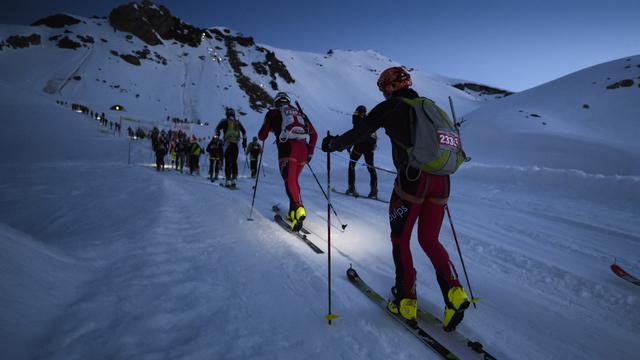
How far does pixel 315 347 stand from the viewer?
239cm

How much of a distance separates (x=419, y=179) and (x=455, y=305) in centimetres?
107

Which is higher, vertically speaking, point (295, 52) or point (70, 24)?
point (295, 52)

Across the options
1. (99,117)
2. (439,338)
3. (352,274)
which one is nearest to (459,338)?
(439,338)

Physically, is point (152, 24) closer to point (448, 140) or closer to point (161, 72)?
point (161, 72)

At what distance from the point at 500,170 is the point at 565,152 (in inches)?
504

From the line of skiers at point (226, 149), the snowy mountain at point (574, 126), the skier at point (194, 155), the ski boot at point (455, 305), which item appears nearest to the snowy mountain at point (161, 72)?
the line of skiers at point (226, 149)

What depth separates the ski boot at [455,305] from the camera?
256cm

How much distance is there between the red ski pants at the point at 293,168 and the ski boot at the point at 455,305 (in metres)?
3.26

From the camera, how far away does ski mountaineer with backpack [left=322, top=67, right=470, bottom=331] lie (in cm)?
266

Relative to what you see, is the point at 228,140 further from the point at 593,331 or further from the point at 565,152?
the point at 565,152

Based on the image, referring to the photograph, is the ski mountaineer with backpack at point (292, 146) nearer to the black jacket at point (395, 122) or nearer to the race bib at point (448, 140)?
the black jacket at point (395, 122)

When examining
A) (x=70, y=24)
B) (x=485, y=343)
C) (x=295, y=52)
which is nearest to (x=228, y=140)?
(x=485, y=343)

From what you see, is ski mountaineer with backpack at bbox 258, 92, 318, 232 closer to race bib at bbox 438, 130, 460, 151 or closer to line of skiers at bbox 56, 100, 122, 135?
race bib at bbox 438, 130, 460, 151

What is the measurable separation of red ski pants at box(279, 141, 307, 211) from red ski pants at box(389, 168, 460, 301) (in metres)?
2.81
